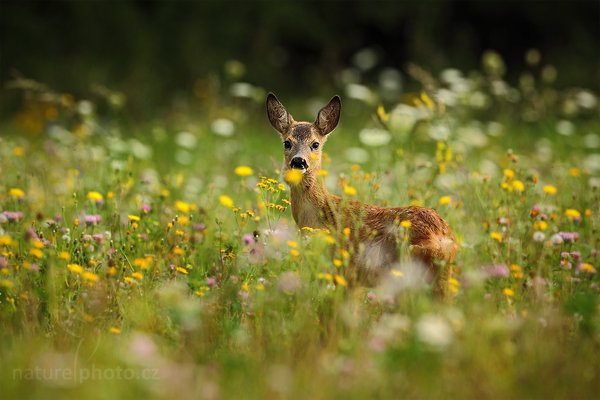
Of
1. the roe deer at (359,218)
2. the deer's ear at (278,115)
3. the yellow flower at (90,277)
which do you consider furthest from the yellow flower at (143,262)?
the deer's ear at (278,115)

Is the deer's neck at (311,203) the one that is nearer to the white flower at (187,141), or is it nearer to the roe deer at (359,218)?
the roe deer at (359,218)

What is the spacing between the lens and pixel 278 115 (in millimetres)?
5227

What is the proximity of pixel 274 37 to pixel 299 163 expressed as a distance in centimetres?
1029

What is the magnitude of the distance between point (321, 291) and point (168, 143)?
514 centimetres

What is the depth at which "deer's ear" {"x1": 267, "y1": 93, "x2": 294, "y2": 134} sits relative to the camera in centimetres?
520

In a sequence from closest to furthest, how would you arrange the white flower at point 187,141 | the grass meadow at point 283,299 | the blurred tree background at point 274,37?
the grass meadow at point 283,299
the white flower at point 187,141
the blurred tree background at point 274,37

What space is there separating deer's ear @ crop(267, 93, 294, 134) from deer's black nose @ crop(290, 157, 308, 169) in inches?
24.1

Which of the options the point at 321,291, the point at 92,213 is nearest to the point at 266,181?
the point at 321,291

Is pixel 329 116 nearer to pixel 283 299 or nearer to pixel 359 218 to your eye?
pixel 359 218

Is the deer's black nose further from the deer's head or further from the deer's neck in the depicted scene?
the deer's neck

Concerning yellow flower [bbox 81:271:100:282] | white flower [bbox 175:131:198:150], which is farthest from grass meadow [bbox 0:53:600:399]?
white flower [bbox 175:131:198:150]

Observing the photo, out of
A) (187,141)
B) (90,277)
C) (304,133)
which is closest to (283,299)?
(90,277)

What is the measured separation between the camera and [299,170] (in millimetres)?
4641

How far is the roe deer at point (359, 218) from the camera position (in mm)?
3967
